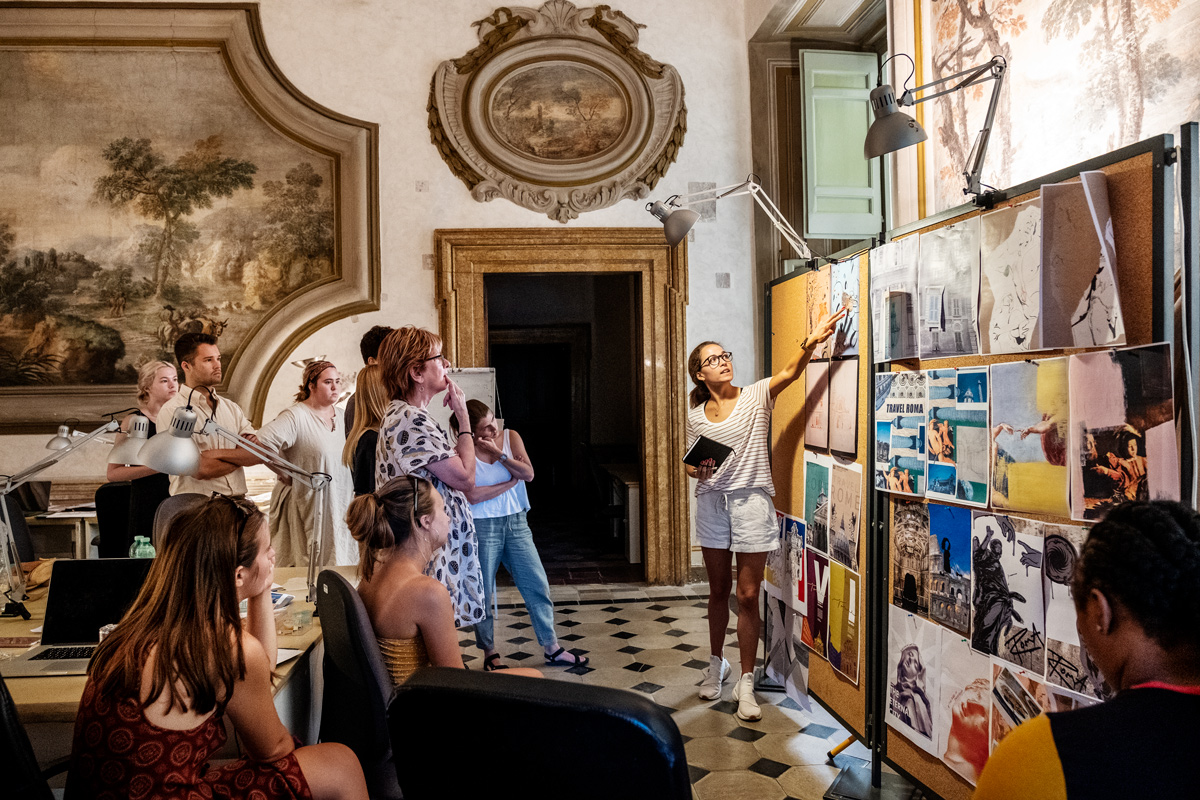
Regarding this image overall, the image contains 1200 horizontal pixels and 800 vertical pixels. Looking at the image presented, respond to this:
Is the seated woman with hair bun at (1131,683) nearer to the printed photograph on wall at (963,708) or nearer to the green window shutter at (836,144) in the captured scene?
the printed photograph on wall at (963,708)

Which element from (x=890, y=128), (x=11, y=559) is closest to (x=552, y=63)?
(x=890, y=128)

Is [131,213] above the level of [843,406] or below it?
above

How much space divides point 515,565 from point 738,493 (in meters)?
1.60

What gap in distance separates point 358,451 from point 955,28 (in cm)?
350

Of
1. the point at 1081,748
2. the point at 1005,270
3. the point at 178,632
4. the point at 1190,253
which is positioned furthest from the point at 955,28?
the point at 178,632

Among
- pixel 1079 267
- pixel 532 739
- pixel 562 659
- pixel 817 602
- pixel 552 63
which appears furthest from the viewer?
pixel 552 63

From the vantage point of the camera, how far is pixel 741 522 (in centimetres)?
390

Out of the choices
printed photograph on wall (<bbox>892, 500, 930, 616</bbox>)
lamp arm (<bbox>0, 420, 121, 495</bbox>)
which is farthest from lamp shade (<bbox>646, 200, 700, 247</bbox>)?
lamp arm (<bbox>0, 420, 121, 495</bbox>)

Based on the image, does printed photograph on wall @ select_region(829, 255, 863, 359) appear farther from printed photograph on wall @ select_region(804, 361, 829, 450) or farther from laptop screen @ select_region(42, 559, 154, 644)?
laptop screen @ select_region(42, 559, 154, 644)

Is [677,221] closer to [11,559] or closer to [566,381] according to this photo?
[11,559]

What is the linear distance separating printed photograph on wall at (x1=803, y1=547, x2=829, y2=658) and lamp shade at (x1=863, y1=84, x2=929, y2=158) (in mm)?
1653

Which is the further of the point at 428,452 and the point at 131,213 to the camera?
the point at 131,213

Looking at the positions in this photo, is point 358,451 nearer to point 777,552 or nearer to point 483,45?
point 777,552

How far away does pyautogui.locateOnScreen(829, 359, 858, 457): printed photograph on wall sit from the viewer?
Answer: 317 cm
